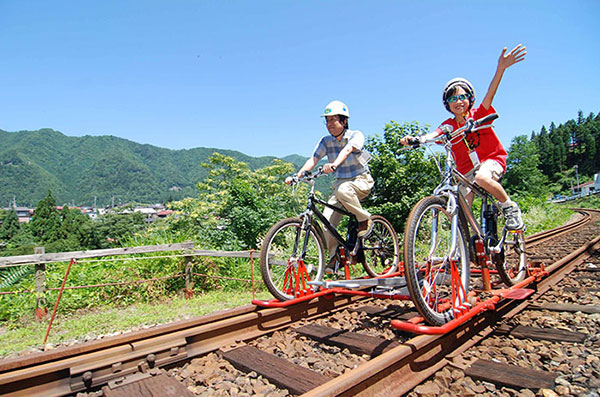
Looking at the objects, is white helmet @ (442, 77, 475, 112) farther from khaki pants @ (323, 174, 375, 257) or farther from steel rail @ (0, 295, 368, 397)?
steel rail @ (0, 295, 368, 397)

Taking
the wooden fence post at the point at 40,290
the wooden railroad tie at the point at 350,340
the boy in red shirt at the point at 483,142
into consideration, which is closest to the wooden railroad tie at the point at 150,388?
the wooden railroad tie at the point at 350,340

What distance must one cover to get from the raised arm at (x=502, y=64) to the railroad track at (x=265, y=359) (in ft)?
6.45

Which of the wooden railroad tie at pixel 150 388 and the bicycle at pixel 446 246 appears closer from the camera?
the wooden railroad tie at pixel 150 388

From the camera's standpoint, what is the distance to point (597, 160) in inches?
3984

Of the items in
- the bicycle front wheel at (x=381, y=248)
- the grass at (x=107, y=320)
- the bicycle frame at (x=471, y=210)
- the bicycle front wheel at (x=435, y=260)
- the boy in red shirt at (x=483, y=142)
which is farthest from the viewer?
the bicycle front wheel at (x=381, y=248)

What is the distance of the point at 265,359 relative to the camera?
8.89 feet

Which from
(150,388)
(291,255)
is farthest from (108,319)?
(150,388)

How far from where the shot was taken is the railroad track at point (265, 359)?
2.22 metres

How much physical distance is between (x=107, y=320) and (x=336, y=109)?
4.34 metres

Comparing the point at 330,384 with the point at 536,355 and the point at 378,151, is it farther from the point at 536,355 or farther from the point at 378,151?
the point at 378,151

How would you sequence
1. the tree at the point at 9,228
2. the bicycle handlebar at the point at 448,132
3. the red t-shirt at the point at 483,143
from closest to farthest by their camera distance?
the bicycle handlebar at the point at 448,132, the red t-shirt at the point at 483,143, the tree at the point at 9,228

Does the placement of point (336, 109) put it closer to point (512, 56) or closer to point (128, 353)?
point (512, 56)

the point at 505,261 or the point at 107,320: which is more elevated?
the point at 505,261

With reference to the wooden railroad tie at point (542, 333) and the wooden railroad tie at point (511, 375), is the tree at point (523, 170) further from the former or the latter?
the wooden railroad tie at point (511, 375)
